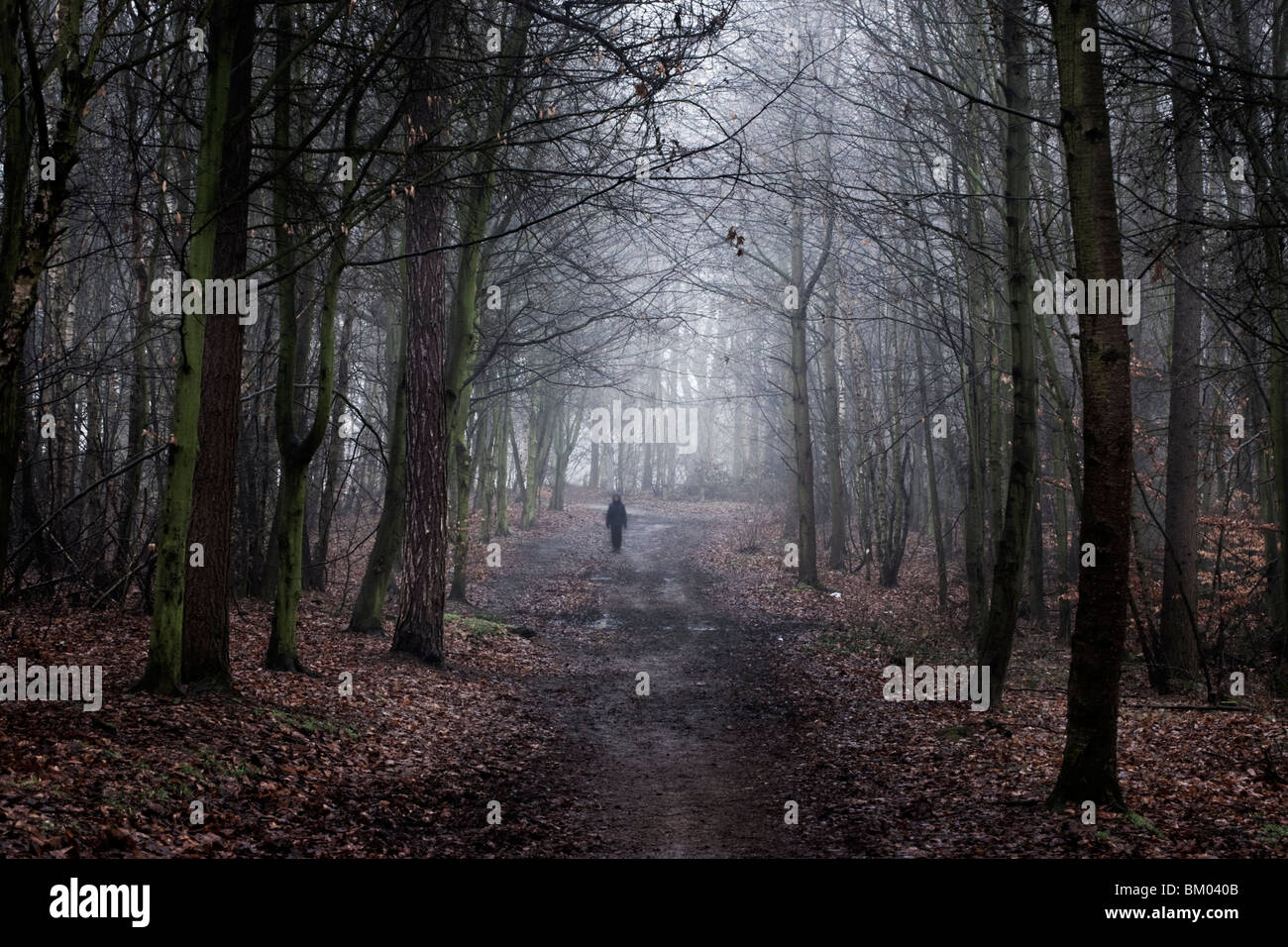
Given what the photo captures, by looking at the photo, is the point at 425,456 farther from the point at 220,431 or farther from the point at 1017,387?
the point at 1017,387

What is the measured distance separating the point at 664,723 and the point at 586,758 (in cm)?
181

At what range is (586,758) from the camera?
924 cm

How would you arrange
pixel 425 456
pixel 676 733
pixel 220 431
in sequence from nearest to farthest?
pixel 220 431 < pixel 676 733 < pixel 425 456

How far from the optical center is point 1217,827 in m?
6.43

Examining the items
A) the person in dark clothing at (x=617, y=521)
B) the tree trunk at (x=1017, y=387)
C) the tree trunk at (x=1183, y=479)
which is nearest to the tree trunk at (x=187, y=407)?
the tree trunk at (x=1017, y=387)

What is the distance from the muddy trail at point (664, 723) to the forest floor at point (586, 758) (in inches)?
1.7

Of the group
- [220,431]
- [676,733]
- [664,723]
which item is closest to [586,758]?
[676,733]

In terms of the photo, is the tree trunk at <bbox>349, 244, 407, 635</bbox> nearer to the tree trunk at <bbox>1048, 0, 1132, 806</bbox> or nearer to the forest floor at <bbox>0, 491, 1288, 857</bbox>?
the forest floor at <bbox>0, 491, 1288, 857</bbox>

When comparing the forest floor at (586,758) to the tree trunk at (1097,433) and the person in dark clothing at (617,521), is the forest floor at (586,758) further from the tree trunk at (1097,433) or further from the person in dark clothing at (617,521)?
the person in dark clothing at (617,521)

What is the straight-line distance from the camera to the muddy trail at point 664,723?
23.2ft

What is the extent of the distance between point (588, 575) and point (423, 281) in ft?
43.4

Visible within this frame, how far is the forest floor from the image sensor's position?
20.1 ft

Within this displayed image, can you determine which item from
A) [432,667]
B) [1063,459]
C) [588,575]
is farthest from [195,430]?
[588,575]
